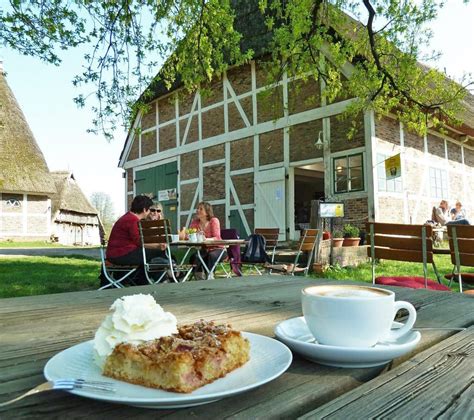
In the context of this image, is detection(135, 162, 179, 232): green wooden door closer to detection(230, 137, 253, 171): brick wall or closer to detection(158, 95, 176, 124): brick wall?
detection(158, 95, 176, 124): brick wall

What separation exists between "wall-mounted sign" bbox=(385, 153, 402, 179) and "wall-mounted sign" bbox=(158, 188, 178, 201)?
845cm

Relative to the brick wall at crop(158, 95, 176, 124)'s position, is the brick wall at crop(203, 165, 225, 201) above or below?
below

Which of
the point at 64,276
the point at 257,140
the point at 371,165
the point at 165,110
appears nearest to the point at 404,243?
the point at 64,276

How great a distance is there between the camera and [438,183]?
12617 mm

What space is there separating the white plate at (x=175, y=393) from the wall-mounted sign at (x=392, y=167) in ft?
33.5

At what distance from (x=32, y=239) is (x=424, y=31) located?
84.1 feet

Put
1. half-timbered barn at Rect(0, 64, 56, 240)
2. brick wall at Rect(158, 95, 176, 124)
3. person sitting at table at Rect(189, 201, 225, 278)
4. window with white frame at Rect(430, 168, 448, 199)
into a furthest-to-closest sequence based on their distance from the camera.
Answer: half-timbered barn at Rect(0, 64, 56, 240)
brick wall at Rect(158, 95, 176, 124)
window with white frame at Rect(430, 168, 448, 199)
person sitting at table at Rect(189, 201, 225, 278)

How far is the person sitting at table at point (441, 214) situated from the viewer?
11211mm

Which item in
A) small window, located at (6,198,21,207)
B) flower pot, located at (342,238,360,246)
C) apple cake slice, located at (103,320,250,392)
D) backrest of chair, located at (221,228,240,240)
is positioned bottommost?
flower pot, located at (342,238,360,246)

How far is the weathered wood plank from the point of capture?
529mm

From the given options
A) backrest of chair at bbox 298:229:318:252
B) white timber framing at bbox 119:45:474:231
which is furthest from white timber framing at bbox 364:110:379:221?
backrest of chair at bbox 298:229:318:252

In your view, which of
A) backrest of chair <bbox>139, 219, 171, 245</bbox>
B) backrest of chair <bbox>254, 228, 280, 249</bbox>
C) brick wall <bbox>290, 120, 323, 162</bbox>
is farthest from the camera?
brick wall <bbox>290, 120, 323, 162</bbox>

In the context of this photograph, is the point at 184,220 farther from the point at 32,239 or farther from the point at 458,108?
the point at 32,239

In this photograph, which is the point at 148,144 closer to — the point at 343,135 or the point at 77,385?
the point at 343,135
